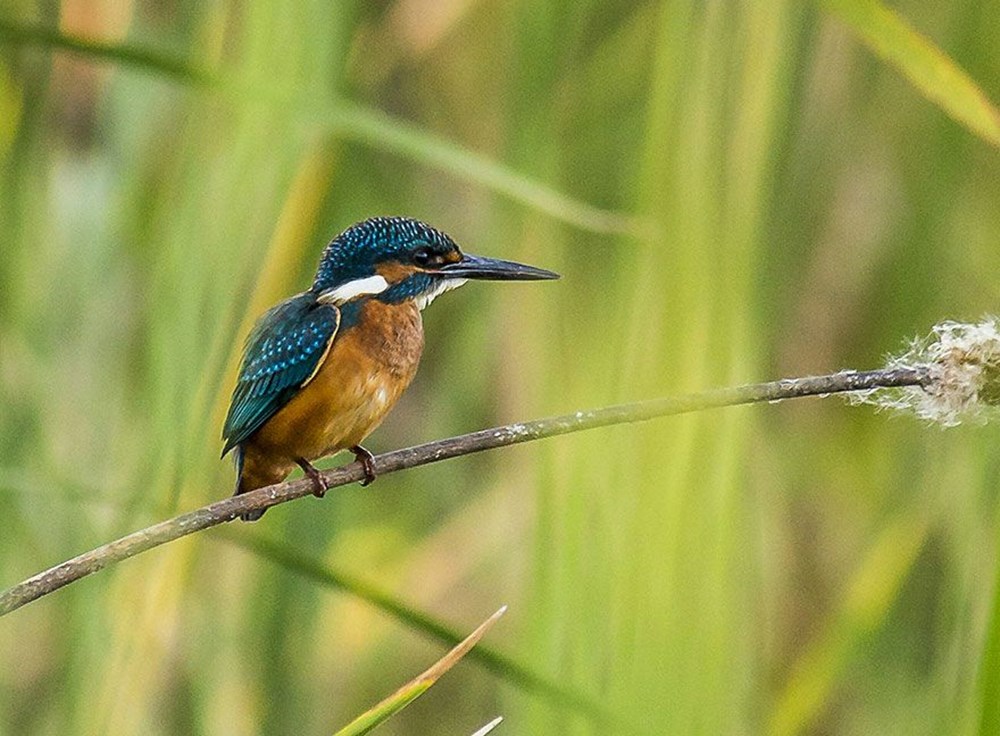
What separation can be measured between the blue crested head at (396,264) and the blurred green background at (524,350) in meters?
0.05

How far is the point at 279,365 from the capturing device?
154 centimetres

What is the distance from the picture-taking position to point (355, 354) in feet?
4.99

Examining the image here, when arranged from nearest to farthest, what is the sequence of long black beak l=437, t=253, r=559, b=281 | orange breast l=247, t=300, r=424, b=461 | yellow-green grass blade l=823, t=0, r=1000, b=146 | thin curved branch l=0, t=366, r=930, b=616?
thin curved branch l=0, t=366, r=930, b=616 → yellow-green grass blade l=823, t=0, r=1000, b=146 → long black beak l=437, t=253, r=559, b=281 → orange breast l=247, t=300, r=424, b=461

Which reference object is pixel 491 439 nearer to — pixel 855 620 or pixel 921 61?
pixel 921 61

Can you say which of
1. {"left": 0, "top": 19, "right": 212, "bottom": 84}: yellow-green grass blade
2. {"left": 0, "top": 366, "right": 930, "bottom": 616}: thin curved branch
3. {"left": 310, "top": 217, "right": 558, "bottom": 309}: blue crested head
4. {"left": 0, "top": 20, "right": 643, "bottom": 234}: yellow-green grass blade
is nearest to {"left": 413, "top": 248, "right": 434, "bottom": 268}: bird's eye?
{"left": 310, "top": 217, "right": 558, "bottom": 309}: blue crested head

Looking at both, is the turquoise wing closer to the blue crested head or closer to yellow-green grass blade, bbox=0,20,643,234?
the blue crested head

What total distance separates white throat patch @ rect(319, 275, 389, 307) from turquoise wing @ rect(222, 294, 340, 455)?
2 centimetres

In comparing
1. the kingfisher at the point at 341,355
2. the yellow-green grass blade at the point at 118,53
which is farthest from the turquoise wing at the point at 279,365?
the yellow-green grass blade at the point at 118,53

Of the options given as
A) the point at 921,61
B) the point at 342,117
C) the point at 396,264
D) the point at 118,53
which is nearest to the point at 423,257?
the point at 396,264

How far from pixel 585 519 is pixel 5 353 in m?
1.04

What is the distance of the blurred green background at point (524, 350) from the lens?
0.89 metres

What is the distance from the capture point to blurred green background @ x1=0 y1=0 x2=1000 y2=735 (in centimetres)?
89

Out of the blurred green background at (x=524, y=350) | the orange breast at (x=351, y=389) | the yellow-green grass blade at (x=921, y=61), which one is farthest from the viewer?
the orange breast at (x=351, y=389)

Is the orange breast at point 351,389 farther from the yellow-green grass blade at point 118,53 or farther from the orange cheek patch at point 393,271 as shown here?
the yellow-green grass blade at point 118,53
